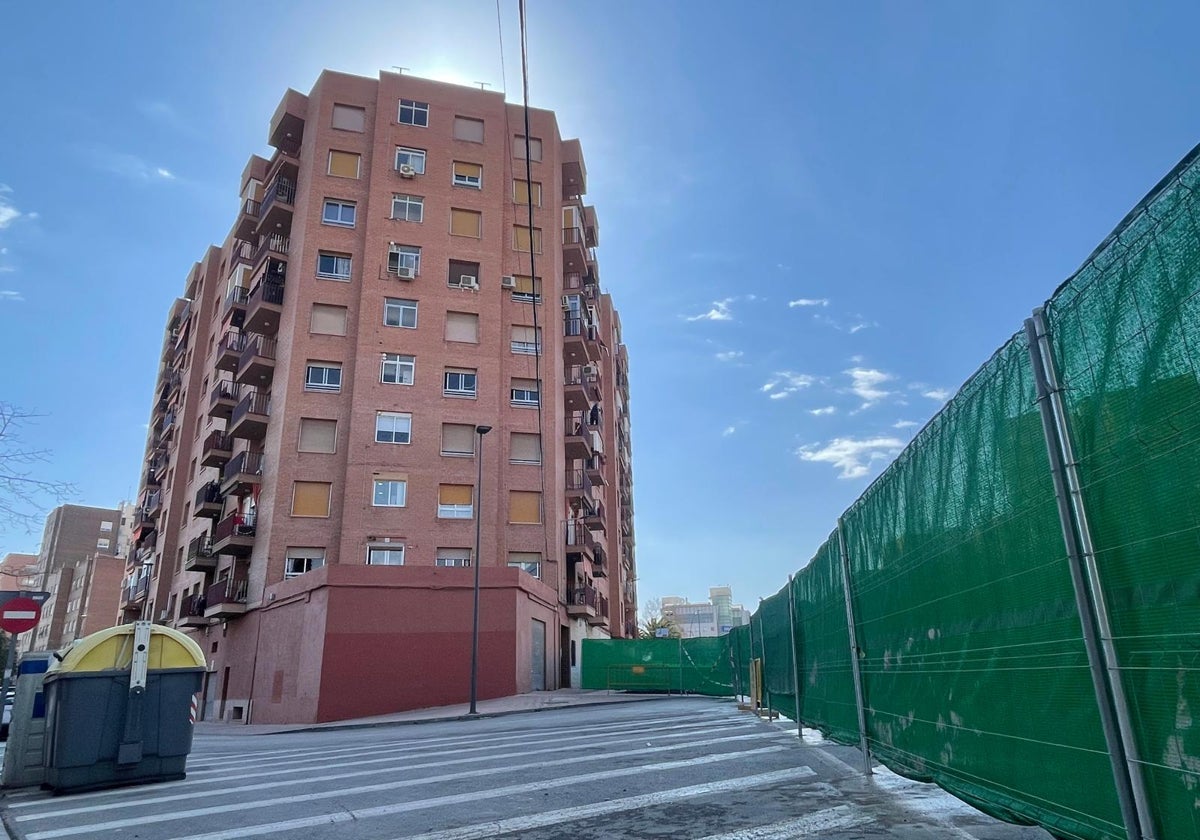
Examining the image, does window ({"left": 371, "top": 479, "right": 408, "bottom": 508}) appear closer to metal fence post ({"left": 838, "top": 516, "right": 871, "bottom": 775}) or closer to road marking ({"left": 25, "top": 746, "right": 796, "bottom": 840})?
road marking ({"left": 25, "top": 746, "right": 796, "bottom": 840})

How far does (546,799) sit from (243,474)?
31981 millimetres

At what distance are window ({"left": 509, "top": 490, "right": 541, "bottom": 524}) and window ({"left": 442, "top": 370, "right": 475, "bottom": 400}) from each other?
4754 millimetres

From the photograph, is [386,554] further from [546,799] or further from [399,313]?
[546,799]

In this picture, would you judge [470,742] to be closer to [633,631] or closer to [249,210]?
[249,210]

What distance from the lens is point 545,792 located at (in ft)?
22.9

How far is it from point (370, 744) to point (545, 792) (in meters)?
8.29

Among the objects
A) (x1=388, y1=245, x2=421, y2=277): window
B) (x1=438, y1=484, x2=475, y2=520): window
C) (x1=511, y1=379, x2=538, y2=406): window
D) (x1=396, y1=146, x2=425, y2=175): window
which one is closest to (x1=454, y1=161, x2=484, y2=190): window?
(x1=396, y1=146, x2=425, y2=175): window

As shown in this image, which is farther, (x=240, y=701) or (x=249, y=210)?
(x=249, y=210)

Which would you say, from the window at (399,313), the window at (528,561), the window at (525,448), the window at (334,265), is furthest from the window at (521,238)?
the window at (528,561)

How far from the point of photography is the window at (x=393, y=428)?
34.4 m

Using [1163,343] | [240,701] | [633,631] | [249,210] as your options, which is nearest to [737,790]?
[1163,343]

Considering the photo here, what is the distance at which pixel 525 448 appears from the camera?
3612 cm

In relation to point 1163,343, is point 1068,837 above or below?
below

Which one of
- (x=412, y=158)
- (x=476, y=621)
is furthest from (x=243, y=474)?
(x=476, y=621)
